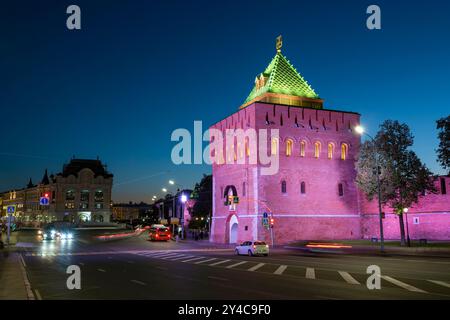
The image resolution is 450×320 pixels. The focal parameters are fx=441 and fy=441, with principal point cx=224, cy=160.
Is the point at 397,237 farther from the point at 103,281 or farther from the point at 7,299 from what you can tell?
the point at 7,299

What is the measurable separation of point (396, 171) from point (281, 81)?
1866 centimetres

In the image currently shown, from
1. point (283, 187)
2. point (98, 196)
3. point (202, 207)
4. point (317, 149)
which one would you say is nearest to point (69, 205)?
point (98, 196)

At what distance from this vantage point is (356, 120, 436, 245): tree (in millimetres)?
41812

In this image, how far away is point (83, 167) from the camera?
141 meters

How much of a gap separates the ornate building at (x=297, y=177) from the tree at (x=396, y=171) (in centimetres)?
324

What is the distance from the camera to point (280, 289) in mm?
14828

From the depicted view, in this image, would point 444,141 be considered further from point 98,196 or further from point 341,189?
point 98,196

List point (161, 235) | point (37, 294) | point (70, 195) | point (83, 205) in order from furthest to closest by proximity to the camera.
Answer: point (83, 205) < point (70, 195) < point (161, 235) < point (37, 294)

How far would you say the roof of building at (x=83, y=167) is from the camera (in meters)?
139

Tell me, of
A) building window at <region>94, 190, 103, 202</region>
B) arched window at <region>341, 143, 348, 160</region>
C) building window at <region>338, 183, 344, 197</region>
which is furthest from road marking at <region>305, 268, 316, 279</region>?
building window at <region>94, 190, 103, 202</region>

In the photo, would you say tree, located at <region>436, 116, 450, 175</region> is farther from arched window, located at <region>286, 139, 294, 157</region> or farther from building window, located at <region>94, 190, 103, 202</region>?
building window, located at <region>94, 190, 103, 202</region>

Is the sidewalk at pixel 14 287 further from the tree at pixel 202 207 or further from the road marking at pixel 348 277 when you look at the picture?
the tree at pixel 202 207
